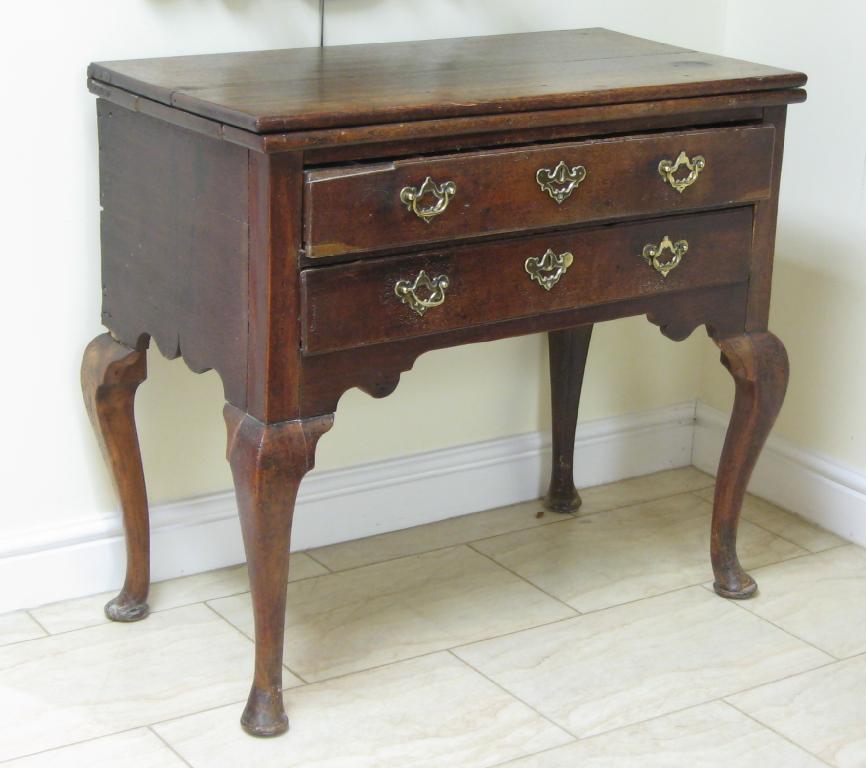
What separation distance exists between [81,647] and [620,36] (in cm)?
123

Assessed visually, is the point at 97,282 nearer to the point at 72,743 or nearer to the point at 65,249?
the point at 65,249

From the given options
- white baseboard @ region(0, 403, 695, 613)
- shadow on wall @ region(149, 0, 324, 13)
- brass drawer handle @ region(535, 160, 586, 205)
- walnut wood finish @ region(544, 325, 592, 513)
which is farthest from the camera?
walnut wood finish @ region(544, 325, 592, 513)

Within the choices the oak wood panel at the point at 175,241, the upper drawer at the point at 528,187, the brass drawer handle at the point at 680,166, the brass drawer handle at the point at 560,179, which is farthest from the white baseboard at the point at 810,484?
the oak wood panel at the point at 175,241

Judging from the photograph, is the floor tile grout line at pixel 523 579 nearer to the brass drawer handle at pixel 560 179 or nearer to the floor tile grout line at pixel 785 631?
the floor tile grout line at pixel 785 631

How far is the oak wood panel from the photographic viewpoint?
1.60m

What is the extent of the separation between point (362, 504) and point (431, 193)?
84 centimetres

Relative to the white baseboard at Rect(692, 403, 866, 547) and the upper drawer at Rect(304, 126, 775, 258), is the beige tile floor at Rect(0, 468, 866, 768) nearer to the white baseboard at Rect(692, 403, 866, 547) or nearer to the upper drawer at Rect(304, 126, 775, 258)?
the white baseboard at Rect(692, 403, 866, 547)

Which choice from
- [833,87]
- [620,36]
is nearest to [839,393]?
[833,87]

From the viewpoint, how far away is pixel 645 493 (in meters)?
2.56

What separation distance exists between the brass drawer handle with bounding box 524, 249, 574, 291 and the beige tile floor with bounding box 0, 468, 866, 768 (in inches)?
21.8

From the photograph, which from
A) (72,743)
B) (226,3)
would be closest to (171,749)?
(72,743)

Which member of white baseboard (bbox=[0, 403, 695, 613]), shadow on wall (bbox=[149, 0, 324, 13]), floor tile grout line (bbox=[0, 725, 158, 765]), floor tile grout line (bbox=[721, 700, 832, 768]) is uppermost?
shadow on wall (bbox=[149, 0, 324, 13])

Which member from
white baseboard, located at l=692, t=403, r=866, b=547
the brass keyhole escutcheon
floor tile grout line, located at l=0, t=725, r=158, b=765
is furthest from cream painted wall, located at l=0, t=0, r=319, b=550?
white baseboard, located at l=692, t=403, r=866, b=547

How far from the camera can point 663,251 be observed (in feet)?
6.05
